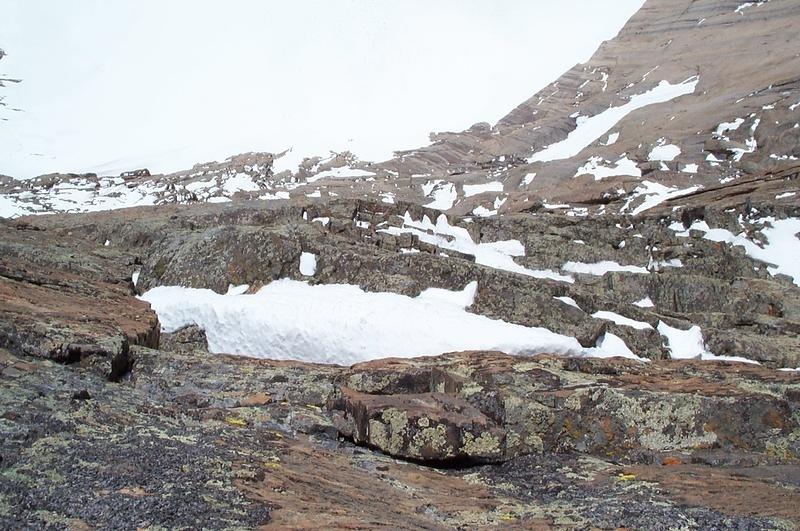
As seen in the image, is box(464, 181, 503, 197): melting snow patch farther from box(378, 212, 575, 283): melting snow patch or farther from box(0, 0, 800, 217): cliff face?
box(378, 212, 575, 283): melting snow patch

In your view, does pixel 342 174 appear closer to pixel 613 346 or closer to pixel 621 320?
pixel 621 320

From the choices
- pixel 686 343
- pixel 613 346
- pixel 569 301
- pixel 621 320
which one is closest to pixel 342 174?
pixel 569 301

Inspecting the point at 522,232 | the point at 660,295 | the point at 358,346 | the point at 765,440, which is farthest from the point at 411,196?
the point at 765,440

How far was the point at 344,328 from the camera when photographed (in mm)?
13898

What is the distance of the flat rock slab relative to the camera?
7145 mm

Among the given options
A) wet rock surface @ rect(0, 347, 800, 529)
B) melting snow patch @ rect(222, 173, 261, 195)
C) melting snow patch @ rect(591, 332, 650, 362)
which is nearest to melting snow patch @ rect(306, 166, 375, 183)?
melting snow patch @ rect(222, 173, 261, 195)

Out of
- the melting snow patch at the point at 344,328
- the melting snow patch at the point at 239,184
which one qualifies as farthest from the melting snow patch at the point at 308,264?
the melting snow patch at the point at 239,184

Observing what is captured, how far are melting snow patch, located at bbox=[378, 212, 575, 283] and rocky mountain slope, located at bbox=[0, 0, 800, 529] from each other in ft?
0.76

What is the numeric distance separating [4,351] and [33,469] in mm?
3502

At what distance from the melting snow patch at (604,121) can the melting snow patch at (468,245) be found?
79.2 meters

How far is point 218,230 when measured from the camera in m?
17.8

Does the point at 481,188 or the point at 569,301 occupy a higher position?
the point at 481,188

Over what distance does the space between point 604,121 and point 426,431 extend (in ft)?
412

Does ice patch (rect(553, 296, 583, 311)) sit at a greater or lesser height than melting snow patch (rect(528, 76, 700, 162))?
lesser
